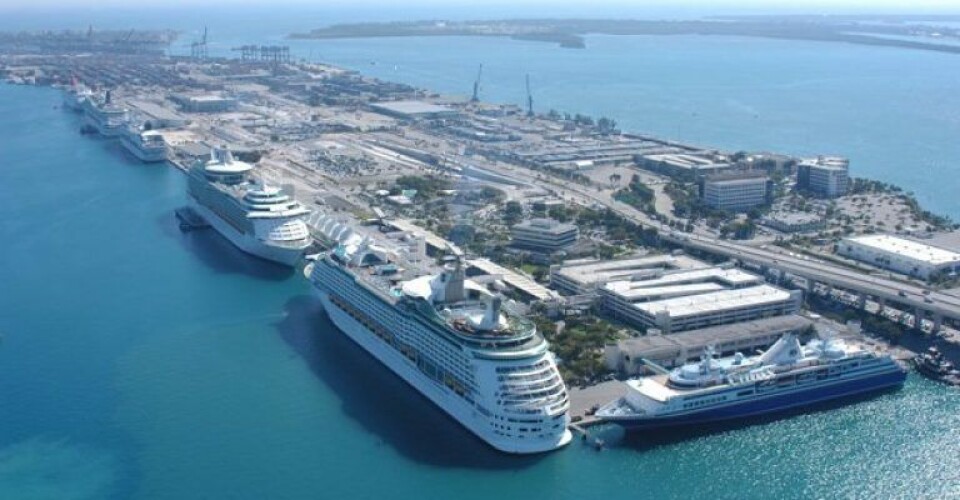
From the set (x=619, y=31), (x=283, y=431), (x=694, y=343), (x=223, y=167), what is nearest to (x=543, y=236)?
(x=694, y=343)

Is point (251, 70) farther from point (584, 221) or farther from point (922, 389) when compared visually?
point (922, 389)

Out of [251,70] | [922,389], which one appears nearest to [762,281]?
[922,389]

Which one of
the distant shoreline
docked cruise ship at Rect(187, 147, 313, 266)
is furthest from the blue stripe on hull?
the distant shoreline

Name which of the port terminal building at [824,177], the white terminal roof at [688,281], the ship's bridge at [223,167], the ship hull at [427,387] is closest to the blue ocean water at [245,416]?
the ship hull at [427,387]

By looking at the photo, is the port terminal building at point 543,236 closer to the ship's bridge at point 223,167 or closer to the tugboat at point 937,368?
the ship's bridge at point 223,167

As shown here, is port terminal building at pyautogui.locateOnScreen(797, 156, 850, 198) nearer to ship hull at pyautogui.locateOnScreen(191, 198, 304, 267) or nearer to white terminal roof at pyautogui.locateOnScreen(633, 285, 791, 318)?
white terminal roof at pyautogui.locateOnScreen(633, 285, 791, 318)

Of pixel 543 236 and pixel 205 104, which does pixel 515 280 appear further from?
pixel 205 104

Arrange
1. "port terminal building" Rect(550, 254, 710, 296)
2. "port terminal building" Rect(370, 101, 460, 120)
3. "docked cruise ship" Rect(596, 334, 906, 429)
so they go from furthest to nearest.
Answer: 1. "port terminal building" Rect(370, 101, 460, 120)
2. "port terminal building" Rect(550, 254, 710, 296)
3. "docked cruise ship" Rect(596, 334, 906, 429)
